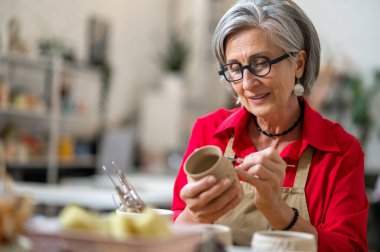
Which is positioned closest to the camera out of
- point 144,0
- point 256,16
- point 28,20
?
point 256,16

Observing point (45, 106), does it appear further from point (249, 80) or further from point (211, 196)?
point (211, 196)

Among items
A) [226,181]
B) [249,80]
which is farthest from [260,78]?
[226,181]

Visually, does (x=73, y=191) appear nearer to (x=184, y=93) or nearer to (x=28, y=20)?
(x=28, y=20)

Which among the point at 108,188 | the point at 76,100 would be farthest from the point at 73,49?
the point at 108,188

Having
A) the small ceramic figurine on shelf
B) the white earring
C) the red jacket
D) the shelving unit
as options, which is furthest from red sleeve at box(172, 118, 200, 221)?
the small ceramic figurine on shelf

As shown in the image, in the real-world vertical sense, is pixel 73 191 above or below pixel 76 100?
below

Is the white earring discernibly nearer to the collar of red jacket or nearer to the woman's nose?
the collar of red jacket

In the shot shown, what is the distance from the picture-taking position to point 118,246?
968mm

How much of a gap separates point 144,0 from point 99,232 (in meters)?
7.77

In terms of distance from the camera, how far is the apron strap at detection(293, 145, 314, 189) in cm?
188

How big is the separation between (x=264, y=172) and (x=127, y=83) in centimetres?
694

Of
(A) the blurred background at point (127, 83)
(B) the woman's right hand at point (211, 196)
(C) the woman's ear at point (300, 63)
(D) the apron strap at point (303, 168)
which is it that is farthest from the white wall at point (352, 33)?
(B) the woman's right hand at point (211, 196)

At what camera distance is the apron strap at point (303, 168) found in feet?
6.18

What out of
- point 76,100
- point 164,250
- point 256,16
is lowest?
point 76,100
